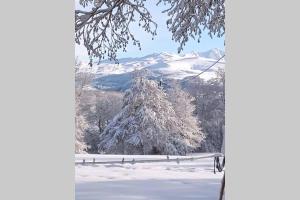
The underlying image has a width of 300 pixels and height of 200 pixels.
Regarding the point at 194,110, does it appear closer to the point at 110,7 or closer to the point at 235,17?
the point at 110,7

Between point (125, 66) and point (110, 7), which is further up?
point (110, 7)

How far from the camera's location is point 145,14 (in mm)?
2312

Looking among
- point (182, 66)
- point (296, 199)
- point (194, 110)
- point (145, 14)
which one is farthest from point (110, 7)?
point (194, 110)

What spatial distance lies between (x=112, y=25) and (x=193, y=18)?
0.47 metres

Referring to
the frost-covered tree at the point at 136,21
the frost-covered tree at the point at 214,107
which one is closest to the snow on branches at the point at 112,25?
the frost-covered tree at the point at 136,21

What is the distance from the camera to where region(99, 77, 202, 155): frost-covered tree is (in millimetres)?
5047

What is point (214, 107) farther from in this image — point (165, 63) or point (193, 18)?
point (193, 18)

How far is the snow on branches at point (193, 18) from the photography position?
2.29 m

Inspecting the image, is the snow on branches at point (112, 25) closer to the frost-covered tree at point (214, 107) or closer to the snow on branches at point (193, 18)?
the snow on branches at point (193, 18)

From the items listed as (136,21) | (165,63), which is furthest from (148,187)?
(136,21)

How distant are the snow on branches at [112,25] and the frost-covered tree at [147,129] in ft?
7.18

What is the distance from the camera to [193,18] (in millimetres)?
2369

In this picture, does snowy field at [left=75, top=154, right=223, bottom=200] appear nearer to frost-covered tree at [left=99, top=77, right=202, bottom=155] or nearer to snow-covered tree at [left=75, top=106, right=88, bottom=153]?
snow-covered tree at [left=75, top=106, right=88, bottom=153]
